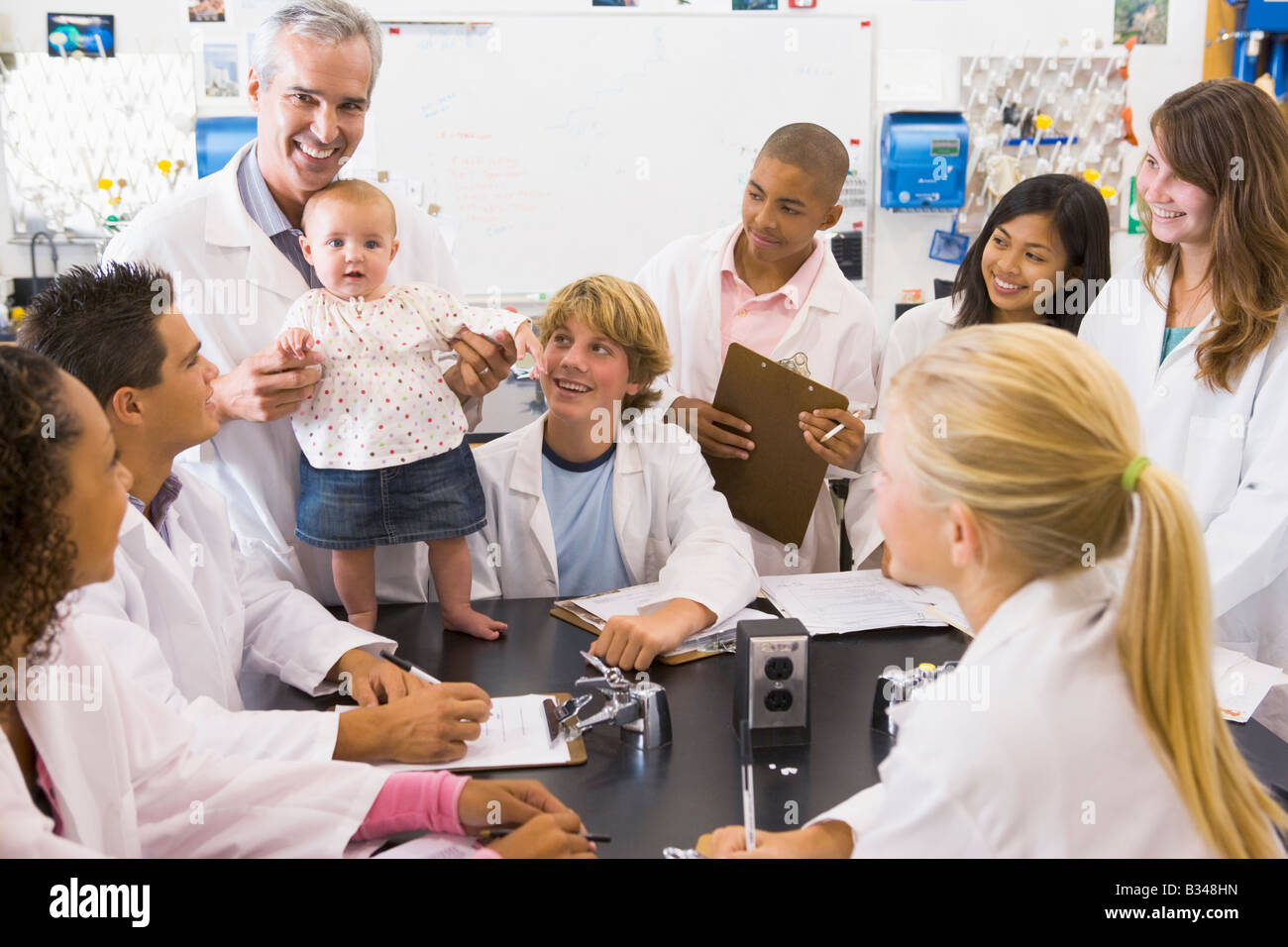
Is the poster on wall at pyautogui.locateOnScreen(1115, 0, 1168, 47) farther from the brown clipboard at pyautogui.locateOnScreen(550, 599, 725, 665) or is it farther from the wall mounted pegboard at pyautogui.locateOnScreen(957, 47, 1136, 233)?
the brown clipboard at pyautogui.locateOnScreen(550, 599, 725, 665)

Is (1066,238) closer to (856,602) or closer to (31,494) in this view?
(856,602)

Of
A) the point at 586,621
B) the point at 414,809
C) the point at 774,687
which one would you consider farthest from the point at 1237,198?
the point at 414,809

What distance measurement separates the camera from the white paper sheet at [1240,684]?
1432mm

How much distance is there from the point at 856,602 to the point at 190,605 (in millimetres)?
1094

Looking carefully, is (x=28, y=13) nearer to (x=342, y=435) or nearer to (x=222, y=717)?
(x=342, y=435)

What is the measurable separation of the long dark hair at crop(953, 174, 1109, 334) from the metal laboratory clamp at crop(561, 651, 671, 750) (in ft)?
4.40

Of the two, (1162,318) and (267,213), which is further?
(1162,318)

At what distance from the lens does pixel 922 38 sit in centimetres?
431

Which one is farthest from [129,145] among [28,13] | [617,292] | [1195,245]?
[1195,245]

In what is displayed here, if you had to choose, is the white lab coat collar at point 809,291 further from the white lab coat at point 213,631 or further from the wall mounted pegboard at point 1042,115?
the wall mounted pegboard at point 1042,115

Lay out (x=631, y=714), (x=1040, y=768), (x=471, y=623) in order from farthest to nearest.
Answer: (x=471, y=623) → (x=631, y=714) → (x=1040, y=768)

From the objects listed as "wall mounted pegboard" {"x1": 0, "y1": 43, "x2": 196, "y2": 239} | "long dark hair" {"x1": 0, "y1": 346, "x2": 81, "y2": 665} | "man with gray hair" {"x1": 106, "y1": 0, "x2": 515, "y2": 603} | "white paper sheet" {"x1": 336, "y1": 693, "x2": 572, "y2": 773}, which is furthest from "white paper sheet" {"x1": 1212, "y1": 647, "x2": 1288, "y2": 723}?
"wall mounted pegboard" {"x1": 0, "y1": 43, "x2": 196, "y2": 239}

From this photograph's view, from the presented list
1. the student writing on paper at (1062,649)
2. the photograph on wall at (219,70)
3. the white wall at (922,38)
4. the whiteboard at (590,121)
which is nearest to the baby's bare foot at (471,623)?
the student writing on paper at (1062,649)
